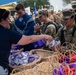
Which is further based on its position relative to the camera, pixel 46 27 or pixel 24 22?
pixel 24 22

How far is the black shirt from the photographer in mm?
3625

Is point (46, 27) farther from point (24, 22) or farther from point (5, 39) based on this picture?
point (5, 39)

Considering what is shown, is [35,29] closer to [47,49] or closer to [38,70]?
[47,49]

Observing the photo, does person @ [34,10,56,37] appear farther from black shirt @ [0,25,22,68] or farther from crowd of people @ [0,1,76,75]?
black shirt @ [0,25,22,68]

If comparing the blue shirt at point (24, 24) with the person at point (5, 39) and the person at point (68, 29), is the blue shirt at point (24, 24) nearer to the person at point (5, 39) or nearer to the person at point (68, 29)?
the person at point (68, 29)

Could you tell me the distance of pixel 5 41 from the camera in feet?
11.9

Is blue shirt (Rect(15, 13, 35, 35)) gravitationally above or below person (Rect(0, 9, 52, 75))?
below

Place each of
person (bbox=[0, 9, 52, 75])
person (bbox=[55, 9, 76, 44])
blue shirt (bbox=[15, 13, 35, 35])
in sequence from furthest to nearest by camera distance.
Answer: blue shirt (bbox=[15, 13, 35, 35]) → person (bbox=[55, 9, 76, 44]) → person (bbox=[0, 9, 52, 75])

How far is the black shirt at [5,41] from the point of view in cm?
362

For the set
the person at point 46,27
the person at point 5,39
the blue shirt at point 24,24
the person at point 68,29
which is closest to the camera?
the person at point 5,39

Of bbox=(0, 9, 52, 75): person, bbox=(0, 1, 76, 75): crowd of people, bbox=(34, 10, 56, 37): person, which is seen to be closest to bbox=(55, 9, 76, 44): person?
bbox=(0, 1, 76, 75): crowd of people

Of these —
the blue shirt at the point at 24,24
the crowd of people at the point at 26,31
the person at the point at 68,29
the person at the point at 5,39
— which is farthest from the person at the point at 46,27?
the person at the point at 5,39

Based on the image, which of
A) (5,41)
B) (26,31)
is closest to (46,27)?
(26,31)

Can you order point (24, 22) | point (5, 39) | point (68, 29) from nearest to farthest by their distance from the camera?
1. point (5, 39)
2. point (68, 29)
3. point (24, 22)
